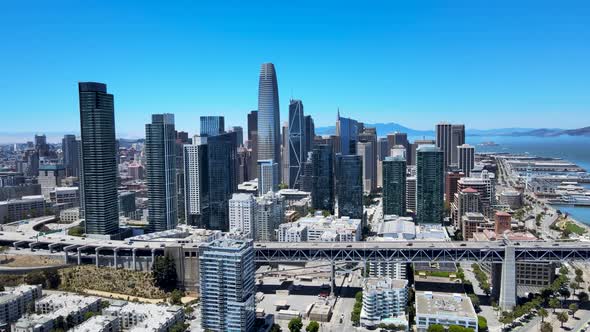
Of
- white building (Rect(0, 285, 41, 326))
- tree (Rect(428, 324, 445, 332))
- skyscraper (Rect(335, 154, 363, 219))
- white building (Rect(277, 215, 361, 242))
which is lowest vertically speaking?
tree (Rect(428, 324, 445, 332))

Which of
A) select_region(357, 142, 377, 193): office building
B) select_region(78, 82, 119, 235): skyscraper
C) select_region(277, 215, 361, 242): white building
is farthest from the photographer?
select_region(357, 142, 377, 193): office building

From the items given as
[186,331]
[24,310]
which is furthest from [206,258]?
[24,310]

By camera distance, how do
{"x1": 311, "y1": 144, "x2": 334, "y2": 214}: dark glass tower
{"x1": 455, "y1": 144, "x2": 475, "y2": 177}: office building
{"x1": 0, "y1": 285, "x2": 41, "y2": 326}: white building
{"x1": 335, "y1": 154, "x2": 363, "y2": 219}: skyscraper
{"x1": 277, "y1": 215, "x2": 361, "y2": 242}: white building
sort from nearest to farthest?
{"x1": 0, "y1": 285, "x2": 41, "y2": 326}: white building < {"x1": 277, "y1": 215, "x2": 361, "y2": 242}: white building < {"x1": 335, "y1": 154, "x2": 363, "y2": 219}: skyscraper < {"x1": 311, "y1": 144, "x2": 334, "y2": 214}: dark glass tower < {"x1": 455, "y1": 144, "x2": 475, "y2": 177}: office building

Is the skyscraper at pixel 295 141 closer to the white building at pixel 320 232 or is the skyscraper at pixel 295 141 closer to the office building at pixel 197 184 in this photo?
the office building at pixel 197 184

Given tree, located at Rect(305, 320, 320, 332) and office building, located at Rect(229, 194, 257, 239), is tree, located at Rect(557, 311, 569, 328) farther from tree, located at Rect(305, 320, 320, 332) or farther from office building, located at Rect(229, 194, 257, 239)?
office building, located at Rect(229, 194, 257, 239)

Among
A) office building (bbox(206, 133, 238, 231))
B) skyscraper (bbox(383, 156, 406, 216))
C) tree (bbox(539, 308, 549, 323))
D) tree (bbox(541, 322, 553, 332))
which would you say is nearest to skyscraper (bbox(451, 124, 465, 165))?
skyscraper (bbox(383, 156, 406, 216))

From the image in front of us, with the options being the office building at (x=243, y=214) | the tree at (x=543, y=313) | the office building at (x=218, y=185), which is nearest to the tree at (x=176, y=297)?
the office building at (x=243, y=214)

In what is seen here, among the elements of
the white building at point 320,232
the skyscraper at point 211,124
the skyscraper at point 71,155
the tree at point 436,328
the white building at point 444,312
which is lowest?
the tree at point 436,328
